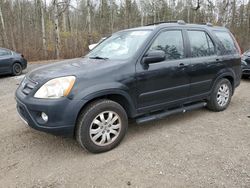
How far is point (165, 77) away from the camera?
3.76 metres

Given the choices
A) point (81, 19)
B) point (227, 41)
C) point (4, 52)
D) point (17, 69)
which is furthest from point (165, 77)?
point (81, 19)

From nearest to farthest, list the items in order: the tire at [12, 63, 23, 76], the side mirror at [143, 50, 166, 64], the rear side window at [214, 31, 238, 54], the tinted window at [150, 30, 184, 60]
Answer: the side mirror at [143, 50, 166, 64], the tinted window at [150, 30, 184, 60], the rear side window at [214, 31, 238, 54], the tire at [12, 63, 23, 76]

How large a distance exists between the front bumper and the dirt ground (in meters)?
0.50

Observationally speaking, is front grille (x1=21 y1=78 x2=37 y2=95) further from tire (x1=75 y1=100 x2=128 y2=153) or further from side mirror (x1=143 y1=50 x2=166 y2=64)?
side mirror (x1=143 y1=50 x2=166 y2=64)

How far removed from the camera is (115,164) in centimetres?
303

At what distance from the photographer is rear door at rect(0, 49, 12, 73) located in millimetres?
9594

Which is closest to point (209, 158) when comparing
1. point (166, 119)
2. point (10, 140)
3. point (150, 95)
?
point (150, 95)

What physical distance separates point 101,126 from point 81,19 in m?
31.0

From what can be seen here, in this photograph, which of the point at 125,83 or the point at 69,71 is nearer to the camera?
the point at 69,71

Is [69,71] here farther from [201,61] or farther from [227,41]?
[227,41]

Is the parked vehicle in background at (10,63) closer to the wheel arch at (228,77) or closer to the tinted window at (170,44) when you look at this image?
the tinted window at (170,44)

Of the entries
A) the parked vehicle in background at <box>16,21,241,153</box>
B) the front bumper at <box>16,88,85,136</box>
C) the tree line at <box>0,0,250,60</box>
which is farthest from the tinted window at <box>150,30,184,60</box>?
the tree line at <box>0,0,250,60</box>

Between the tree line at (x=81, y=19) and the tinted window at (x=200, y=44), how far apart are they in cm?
1389

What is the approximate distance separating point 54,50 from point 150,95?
1596 centimetres
